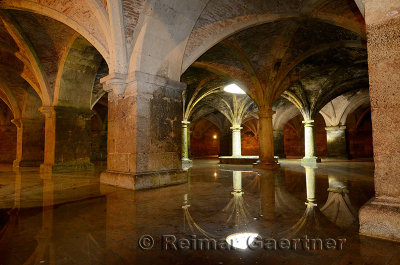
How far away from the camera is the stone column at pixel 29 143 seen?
11180mm

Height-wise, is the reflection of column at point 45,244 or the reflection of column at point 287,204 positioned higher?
the reflection of column at point 45,244

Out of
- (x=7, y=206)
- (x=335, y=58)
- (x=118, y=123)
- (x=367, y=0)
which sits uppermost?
(x=335, y=58)

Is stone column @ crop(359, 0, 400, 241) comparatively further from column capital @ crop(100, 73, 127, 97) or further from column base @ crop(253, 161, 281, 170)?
column base @ crop(253, 161, 281, 170)

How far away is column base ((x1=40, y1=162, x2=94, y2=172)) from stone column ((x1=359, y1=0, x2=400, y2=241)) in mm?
8314

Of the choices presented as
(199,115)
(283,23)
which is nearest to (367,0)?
(283,23)

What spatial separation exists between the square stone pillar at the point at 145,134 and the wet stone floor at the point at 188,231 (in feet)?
3.39

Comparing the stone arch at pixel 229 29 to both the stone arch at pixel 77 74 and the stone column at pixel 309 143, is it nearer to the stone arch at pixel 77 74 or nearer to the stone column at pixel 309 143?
the stone arch at pixel 77 74

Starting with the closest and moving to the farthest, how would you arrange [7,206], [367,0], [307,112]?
[367,0] < [7,206] < [307,112]

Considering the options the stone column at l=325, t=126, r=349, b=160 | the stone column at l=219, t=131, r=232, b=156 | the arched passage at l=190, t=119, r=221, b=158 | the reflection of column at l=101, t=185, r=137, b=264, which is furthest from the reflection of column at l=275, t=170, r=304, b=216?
the arched passage at l=190, t=119, r=221, b=158

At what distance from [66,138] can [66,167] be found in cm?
97

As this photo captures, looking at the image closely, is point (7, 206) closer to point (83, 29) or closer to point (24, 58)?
point (83, 29)

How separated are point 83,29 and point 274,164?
24.7ft

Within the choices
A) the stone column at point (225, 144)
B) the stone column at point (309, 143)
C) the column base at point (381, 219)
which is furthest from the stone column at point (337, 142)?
the column base at point (381, 219)

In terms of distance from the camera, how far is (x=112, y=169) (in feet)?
16.8
